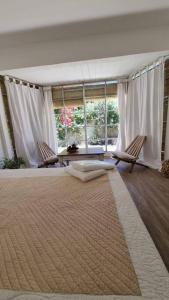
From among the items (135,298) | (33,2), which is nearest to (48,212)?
(135,298)

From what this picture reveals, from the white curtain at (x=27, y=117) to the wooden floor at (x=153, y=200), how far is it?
225 centimetres

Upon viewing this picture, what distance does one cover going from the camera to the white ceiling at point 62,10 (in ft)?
5.98

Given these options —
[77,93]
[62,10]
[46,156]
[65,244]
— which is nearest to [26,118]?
[46,156]

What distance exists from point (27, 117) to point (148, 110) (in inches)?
113

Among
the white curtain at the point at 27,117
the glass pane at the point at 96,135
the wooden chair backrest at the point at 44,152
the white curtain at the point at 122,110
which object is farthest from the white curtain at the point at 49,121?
the white curtain at the point at 122,110

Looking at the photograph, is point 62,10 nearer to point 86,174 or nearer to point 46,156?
point 86,174

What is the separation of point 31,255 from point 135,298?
51 centimetres

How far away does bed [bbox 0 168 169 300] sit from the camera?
2.37 ft

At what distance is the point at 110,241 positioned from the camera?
3.15ft

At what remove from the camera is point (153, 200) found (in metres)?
2.65

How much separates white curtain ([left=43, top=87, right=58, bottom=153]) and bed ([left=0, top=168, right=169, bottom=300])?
4.05 meters

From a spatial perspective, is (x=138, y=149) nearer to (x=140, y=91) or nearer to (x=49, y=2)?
(x=140, y=91)

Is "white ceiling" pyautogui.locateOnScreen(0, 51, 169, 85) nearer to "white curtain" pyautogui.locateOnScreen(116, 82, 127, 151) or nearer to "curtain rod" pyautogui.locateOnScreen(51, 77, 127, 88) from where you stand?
"curtain rod" pyautogui.locateOnScreen(51, 77, 127, 88)

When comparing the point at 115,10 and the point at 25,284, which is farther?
the point at 115,10
